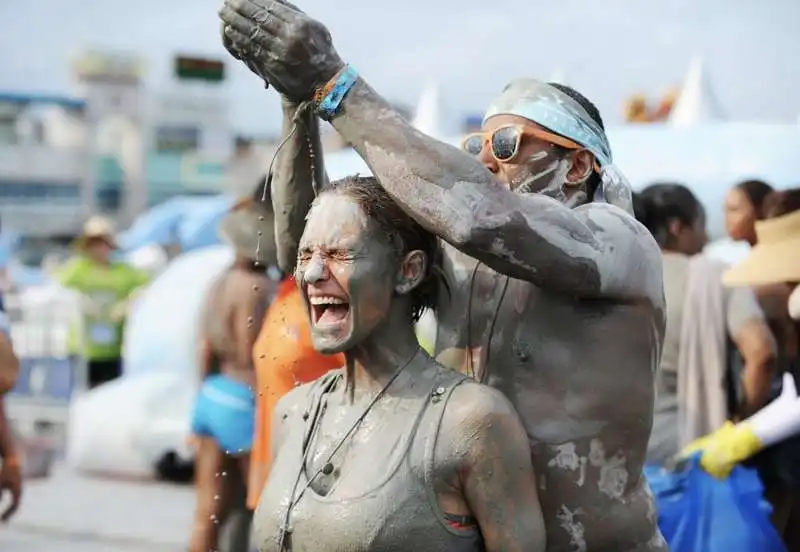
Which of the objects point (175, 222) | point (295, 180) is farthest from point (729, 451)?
point (175, 222)

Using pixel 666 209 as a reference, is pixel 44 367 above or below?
below

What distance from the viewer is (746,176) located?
25.3 ft

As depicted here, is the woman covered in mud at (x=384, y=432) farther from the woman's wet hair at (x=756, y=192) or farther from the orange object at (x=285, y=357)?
the woman's wet hair at (x=756, y=192)

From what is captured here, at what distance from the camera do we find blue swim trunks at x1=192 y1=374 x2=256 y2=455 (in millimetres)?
5340

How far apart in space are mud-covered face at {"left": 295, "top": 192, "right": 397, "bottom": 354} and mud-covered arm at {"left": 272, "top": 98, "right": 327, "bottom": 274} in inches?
9.8

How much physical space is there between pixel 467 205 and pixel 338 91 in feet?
0.92

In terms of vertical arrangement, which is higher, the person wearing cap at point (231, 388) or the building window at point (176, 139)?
the person wearing cap at point (231, 388)

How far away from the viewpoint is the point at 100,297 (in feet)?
33.1

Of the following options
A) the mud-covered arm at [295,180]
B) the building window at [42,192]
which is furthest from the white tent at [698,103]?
the building window at [42,192]

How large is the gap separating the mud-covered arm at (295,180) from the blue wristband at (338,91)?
32cm

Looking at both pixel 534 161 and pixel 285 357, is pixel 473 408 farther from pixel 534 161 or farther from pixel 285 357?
pixel 285 357

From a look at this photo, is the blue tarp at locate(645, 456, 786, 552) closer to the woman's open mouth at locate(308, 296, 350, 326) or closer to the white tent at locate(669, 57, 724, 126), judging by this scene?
the woman's open mouth at locate(308, 296, 350, 326)

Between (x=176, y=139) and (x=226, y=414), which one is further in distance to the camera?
(x=176, y=139)

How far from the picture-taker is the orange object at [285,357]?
4.33 m
